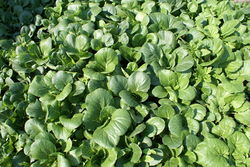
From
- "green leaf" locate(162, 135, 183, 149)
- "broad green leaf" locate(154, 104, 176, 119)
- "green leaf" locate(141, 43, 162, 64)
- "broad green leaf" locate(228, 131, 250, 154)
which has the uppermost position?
"green leaf" locate(141, 43, 162, 64)

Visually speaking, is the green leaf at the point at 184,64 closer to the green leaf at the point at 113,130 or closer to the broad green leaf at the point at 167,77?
the broad green leaf at the point at 167,77

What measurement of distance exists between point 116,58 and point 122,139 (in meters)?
0.60

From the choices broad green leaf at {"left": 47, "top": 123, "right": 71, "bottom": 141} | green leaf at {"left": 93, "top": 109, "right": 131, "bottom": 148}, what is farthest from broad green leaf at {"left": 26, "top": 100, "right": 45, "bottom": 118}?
green leaf at {"left": 93, "top": 109, "right": 131, "bottom": 148}

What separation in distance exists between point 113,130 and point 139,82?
41cm

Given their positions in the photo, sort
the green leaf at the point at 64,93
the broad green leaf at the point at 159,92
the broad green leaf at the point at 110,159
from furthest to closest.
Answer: the broad green leaf at the point at 159,92 < the green leaf at the point at 64,93 < the broad green leaf at the point at 110,159

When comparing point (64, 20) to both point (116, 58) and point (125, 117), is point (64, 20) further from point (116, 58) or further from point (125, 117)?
point (125, 117)

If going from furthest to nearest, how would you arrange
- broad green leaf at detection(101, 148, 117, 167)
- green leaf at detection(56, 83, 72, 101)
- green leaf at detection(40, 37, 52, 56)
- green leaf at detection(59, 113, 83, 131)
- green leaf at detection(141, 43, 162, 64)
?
green leaf at detection(40, 37, 52, 56), green leaf at detection(141, 43, 162, 64), green leaf at detection(56, 83, 72, 101), green leaf at detection(59, 113, 83, 131), broad green leaf at detection(101, 148, 117, 167)

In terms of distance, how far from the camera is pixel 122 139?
1.84m

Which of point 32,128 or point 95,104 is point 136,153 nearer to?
point 95,104

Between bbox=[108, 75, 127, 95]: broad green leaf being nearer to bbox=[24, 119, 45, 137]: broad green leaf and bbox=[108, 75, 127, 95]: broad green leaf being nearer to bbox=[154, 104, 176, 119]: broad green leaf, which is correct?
bbox=[154, 104, 176, 119]: broad green leaf

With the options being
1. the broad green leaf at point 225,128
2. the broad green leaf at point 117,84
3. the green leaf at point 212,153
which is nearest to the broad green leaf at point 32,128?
the broad green leaf at point 117,84

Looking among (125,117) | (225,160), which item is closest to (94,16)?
(125,117)

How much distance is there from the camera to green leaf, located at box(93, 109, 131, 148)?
1700 mm

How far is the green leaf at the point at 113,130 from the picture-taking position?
170 cm
